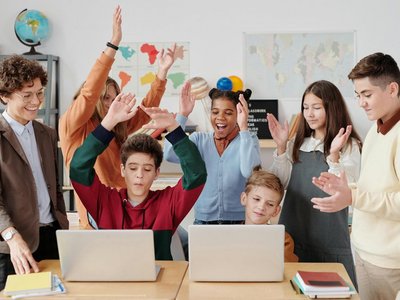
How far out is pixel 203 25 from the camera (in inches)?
175

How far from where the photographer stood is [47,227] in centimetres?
213

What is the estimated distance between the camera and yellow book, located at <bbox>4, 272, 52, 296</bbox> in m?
1.66

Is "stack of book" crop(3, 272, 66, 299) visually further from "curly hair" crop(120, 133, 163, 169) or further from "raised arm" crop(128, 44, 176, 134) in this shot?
"raised arm" crop(128, 44, 176, 134)

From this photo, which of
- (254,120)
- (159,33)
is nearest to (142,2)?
(159,33)

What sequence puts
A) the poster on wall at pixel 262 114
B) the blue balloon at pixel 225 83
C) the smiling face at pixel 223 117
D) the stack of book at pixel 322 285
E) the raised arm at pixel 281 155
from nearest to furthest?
the stack of book at pixel 322 285
the raised arm at pixel 281 155
the smiling face at pixel 223 117
the blue balloon at pixel 225 83
the poster on wall at pixel 262 114

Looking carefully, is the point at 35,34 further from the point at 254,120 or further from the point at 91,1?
the point at 254,120


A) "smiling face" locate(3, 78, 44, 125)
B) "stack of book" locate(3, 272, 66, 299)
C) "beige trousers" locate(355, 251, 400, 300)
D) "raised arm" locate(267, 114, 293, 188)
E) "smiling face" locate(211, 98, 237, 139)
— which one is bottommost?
"beige trousers" locate(355, 251, 400, 300)

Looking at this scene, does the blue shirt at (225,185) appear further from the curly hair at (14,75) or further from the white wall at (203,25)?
the white wall at (203,25)

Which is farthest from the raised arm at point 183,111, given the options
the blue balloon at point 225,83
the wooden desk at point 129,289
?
the blue balloon at point 225,83

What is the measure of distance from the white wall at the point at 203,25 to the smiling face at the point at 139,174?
2352mm

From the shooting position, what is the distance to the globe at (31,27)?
4430mm

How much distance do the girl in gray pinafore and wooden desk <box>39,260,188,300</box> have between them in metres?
0.67

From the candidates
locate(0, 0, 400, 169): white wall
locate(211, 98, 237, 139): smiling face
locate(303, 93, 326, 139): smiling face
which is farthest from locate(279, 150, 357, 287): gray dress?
locate(0, 0, 400, 169): white wall

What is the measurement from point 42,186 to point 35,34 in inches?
106
